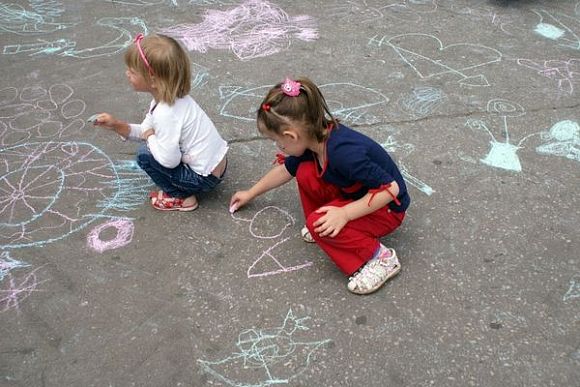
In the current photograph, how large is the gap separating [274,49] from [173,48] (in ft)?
6.12

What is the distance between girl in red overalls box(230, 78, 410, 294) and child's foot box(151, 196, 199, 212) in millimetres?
527

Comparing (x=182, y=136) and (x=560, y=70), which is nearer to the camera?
(x=182, y=136)

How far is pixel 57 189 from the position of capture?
250 centimetres

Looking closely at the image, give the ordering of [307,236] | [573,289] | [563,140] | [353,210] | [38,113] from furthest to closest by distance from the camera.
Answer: [38,113] → [563,140] → [307,236] → [573,289] → [353,210]

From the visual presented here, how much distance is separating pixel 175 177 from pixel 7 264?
768 mm

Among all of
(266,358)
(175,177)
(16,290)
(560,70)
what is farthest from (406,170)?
(16,290)

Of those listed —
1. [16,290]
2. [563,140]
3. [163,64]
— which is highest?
[163,64]

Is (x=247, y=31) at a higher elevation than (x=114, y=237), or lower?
higher

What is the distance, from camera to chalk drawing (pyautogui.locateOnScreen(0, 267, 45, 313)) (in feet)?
6.43

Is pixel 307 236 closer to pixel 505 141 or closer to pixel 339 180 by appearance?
pixel 339 180

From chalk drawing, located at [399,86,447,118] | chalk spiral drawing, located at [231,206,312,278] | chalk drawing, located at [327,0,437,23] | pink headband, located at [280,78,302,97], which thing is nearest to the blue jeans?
chalk spiral drawing, located at [231,206,312,278]

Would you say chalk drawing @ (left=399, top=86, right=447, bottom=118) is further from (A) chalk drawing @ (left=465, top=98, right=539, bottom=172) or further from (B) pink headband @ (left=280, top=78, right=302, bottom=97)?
(B) pink headband @ (left=280, top=78, right=302, bottom=97)

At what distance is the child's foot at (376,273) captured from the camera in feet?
6.49

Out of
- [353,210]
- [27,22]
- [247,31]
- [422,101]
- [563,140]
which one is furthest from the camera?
[27,22]
